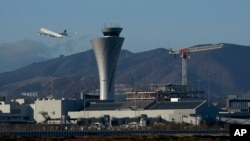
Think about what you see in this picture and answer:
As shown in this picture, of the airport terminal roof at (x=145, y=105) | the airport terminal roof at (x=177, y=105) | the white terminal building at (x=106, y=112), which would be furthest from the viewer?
the airport terminal roof at (x=145, y=105)

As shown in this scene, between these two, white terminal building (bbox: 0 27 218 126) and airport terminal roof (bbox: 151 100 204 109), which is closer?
white terminal building (bbox: 0 27 218 126)

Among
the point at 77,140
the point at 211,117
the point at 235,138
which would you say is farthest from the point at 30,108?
the point at 235,138

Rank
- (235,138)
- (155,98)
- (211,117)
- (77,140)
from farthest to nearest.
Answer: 1. (155,98)
2. (211,117)
3. (77,140)
4. (235,138)

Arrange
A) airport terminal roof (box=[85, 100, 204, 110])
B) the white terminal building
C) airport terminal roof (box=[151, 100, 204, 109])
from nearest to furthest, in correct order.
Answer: the white terminal building, airport terminal roof (box=[151, 100, 204, 109]), airport terminal roof (box=[85, 100, 204, 110])

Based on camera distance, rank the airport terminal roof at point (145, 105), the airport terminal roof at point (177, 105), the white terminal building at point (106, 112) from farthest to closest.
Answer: the airport terminal roof at point (145, 105), the airport terminal roof at point (177, 105), the white terminal building at point (106, 112)

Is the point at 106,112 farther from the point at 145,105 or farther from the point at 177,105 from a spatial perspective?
the point at 177,105

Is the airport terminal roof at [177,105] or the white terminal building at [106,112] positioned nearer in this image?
the white terminal building at [106,112]

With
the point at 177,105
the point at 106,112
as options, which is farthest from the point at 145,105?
the point at 177,105

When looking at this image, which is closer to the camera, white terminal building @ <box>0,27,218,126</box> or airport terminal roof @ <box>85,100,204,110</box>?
white terminal building @ <box>0,27,218,126</box>

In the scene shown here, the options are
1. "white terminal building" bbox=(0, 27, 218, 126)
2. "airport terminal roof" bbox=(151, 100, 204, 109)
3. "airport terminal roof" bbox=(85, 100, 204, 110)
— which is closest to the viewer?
"white terminal building" bbox=(0, 27, 218, 126)

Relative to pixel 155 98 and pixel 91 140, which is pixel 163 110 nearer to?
pixel 155 98

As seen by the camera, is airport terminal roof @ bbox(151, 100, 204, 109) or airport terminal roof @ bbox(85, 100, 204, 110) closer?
airport terminal roof @ bbox(151, 100, 204, 109)
